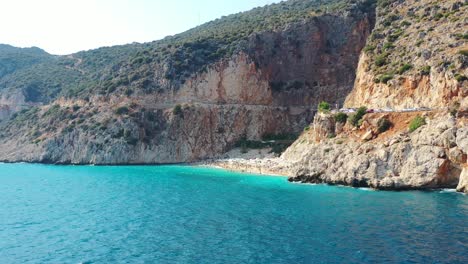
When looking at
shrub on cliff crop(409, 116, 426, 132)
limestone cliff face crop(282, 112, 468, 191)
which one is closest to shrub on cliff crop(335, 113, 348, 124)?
limestone cliff face crop(282, 112, 468, 191)

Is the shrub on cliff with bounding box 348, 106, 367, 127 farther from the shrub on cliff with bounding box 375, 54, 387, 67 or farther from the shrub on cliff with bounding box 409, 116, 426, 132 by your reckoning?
the shrub on cliff with bounding box 375, 54, 387, 67

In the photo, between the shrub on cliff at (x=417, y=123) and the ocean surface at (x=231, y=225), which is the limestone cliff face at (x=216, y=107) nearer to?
the ocean surface at (x=231, y=225)

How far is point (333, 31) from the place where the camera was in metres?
87.7

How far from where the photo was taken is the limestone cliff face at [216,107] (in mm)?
80812

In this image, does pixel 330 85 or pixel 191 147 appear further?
pixel 330 85

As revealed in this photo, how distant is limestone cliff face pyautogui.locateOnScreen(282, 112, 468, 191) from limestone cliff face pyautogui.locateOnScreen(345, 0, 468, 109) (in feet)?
12.7

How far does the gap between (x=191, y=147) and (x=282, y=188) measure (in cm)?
3731

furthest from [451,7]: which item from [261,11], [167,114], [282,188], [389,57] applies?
[261,11]

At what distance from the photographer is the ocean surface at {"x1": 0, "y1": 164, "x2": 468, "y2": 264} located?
23.1 m

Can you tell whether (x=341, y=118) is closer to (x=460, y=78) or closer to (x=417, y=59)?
(x=417, y=59)

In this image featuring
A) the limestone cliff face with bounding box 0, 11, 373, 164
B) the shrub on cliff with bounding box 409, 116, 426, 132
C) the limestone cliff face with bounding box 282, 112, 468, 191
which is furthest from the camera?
the limestone cliff face with bounding box 0, 11, 373, 164

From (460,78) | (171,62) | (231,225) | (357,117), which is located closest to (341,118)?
(357,117)

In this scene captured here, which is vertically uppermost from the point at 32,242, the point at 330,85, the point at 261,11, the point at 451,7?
the point at 261,11

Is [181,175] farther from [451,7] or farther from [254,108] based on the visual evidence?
[451,7]
